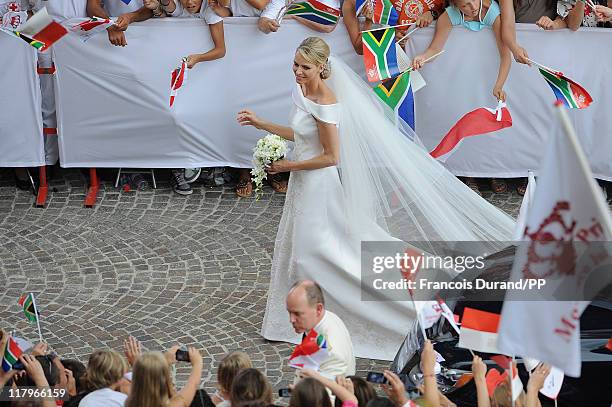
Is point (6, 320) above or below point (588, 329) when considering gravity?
below

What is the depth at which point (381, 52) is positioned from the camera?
1041 centimetres

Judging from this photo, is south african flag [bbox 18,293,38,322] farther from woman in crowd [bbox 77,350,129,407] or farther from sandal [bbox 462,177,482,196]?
sandal [bbox 462,177,482,196]

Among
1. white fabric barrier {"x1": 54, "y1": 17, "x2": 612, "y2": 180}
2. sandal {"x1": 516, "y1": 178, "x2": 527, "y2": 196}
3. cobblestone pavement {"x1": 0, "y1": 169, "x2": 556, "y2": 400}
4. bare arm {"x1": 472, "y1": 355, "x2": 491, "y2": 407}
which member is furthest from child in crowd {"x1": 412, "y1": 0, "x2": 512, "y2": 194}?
bare arm {"x1": 472, "y1": 355, "x2": 491, "y2": 407}

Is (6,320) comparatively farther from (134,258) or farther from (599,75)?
(599,75)

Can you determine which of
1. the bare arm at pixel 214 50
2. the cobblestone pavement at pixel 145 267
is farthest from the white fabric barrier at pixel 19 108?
the bare arm at pixel 214 50

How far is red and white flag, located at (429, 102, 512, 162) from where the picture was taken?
10.2 metres

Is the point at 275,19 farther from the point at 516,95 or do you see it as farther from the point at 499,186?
the point at 499,186

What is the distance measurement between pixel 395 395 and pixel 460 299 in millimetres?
1353

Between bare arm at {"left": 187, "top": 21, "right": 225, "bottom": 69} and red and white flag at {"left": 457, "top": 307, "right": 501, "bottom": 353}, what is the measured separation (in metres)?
5.32

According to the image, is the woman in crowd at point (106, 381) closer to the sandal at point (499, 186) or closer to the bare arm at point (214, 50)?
the bare arm at point (214, 50)

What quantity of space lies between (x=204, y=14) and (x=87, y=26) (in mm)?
1132

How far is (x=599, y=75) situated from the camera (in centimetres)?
1087

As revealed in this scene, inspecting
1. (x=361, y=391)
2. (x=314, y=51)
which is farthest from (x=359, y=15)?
(x=361, y=391)

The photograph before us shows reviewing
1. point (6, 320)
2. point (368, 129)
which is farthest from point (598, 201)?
point (6, 320)
